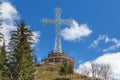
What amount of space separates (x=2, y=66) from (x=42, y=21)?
396 ft

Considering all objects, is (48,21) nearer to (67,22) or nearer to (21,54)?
(67,22)

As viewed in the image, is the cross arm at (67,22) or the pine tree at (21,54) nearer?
the pine tree at (21,54)

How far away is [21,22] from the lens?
167 ft

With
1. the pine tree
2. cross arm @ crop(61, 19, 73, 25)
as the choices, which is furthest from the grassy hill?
the pine tree

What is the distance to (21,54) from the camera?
4975cm

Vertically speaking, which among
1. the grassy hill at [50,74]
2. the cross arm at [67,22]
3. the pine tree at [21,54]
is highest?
the cross arm at [67,22]

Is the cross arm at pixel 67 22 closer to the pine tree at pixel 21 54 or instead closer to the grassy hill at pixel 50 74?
the grassy hill at pixel 50 74

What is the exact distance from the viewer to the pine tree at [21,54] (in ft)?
162

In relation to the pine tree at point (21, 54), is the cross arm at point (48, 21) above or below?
above

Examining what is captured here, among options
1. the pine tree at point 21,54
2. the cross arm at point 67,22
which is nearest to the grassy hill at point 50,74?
the cross arm at point 67,22

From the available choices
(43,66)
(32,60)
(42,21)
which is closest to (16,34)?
(32,60)

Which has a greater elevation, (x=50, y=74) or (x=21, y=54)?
(x=50, y=74)

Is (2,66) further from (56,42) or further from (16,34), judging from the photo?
(56,42)

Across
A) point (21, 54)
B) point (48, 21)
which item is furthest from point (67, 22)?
point (21, 54)
